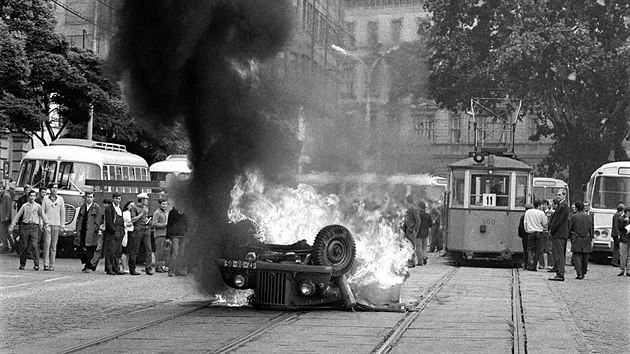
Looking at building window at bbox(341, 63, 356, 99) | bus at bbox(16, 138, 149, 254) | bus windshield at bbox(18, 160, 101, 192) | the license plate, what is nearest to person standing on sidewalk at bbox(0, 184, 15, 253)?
bus at bbox(16, 138, 149, 254)

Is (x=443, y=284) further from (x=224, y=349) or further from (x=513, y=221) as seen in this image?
(x=224, y=349)

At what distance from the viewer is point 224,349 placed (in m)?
11.0

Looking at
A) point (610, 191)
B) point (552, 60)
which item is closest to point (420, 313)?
point (610, 191)

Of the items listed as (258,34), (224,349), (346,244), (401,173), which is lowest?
(224,349)

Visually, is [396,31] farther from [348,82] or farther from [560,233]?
[560,233]

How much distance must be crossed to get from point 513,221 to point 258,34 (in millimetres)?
15204

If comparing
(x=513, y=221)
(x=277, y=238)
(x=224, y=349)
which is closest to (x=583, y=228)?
(x=513, y=221)

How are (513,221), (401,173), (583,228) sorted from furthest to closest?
(513,221), (583,228), (401,173)

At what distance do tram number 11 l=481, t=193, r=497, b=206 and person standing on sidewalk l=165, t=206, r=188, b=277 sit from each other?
31.8 feet

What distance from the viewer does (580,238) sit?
24.8 m

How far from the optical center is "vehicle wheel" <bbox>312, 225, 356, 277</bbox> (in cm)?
1476

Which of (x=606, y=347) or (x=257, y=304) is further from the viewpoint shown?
(x=257, y=304)

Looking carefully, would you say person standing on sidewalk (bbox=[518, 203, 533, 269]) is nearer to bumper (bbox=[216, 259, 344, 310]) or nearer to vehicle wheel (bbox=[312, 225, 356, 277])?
vehicle wheel (bbox=[312, 225, 356, 277])

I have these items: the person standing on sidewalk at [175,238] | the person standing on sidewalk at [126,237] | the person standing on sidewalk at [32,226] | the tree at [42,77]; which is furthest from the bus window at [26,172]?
the person standing on sidewalk at [175,238]
